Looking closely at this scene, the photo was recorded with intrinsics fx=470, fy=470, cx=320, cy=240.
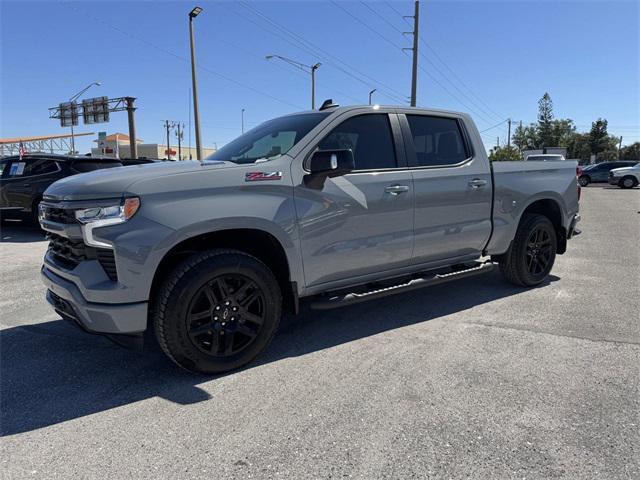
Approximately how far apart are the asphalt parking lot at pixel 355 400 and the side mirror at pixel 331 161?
1.45 meters

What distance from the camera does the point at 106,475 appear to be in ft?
7.47

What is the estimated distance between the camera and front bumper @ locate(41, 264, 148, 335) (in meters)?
2.92

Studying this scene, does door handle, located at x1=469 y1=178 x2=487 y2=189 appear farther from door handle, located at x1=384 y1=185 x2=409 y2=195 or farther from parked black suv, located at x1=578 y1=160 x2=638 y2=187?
parked black suv, located at x1=578 y1=160 x2=638 y2=187

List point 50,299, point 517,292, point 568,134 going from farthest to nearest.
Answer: point 568,134 < point 517,292 < point 50,299

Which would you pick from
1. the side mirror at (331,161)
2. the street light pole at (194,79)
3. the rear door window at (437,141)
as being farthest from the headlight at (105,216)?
the street light pole at (194,79)

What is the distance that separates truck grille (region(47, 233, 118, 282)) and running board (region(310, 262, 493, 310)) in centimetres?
153

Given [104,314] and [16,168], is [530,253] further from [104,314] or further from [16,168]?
[16,168]

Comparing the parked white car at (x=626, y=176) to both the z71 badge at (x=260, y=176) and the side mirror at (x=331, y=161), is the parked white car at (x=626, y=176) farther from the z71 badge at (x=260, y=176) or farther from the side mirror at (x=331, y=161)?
the z71 badge at (x=260, y=176)

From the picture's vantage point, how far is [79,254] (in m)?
3.04

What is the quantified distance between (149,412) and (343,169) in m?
2.09

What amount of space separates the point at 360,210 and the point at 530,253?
8.72 ft

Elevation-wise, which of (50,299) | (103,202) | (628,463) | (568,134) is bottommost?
(628,463)

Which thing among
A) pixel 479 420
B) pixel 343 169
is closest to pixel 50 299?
pixel 343 169

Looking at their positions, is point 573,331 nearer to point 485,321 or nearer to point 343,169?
point 485,321
